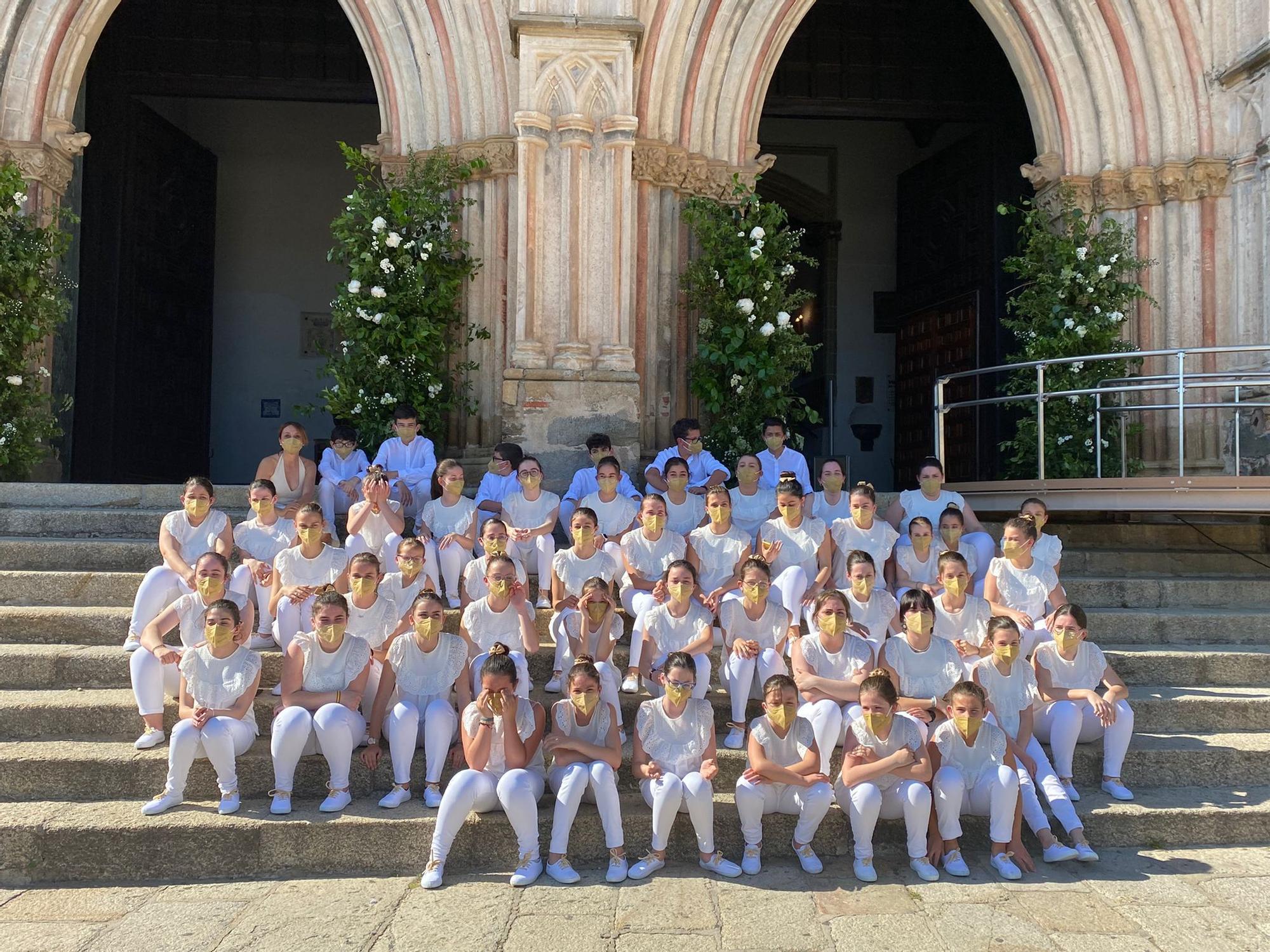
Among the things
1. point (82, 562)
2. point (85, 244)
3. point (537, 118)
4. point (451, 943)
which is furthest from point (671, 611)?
point (85, 244)

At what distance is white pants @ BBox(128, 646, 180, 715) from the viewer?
4.97m

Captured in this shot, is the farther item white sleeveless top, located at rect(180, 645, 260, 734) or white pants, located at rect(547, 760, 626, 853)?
white sleeveless top, located at rect(180, 645, 260, 734)

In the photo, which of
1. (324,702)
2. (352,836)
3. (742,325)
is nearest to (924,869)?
(352,836)

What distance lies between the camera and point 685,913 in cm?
405

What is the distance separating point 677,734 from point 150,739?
7.38 ft

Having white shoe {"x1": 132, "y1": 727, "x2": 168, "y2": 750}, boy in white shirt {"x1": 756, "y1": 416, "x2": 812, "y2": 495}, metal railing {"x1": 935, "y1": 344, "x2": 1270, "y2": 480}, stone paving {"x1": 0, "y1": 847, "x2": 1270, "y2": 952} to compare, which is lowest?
stone paving {"x1": 0, "y1": 847, "x2": 1270, "y2": 952}

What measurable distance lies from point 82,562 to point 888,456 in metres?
9.35

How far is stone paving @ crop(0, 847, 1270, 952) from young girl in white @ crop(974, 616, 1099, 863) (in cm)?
28

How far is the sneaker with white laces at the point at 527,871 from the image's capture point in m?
4.32

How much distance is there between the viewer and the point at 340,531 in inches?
275

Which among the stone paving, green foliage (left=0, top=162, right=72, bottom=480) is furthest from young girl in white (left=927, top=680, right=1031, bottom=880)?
green foliage (left=0, top=162, right=72, bottom=480)

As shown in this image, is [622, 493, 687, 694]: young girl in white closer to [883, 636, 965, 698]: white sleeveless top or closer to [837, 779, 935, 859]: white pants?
[883, 636, 965, 698]: white sleeveless top

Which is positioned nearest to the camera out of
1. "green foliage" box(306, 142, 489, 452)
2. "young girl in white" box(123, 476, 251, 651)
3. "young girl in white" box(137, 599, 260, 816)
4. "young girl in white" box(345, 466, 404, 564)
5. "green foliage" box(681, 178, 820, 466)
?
"young girl in white" box(137, 599, 260, 816)

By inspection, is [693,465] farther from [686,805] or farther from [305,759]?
[305,759]
